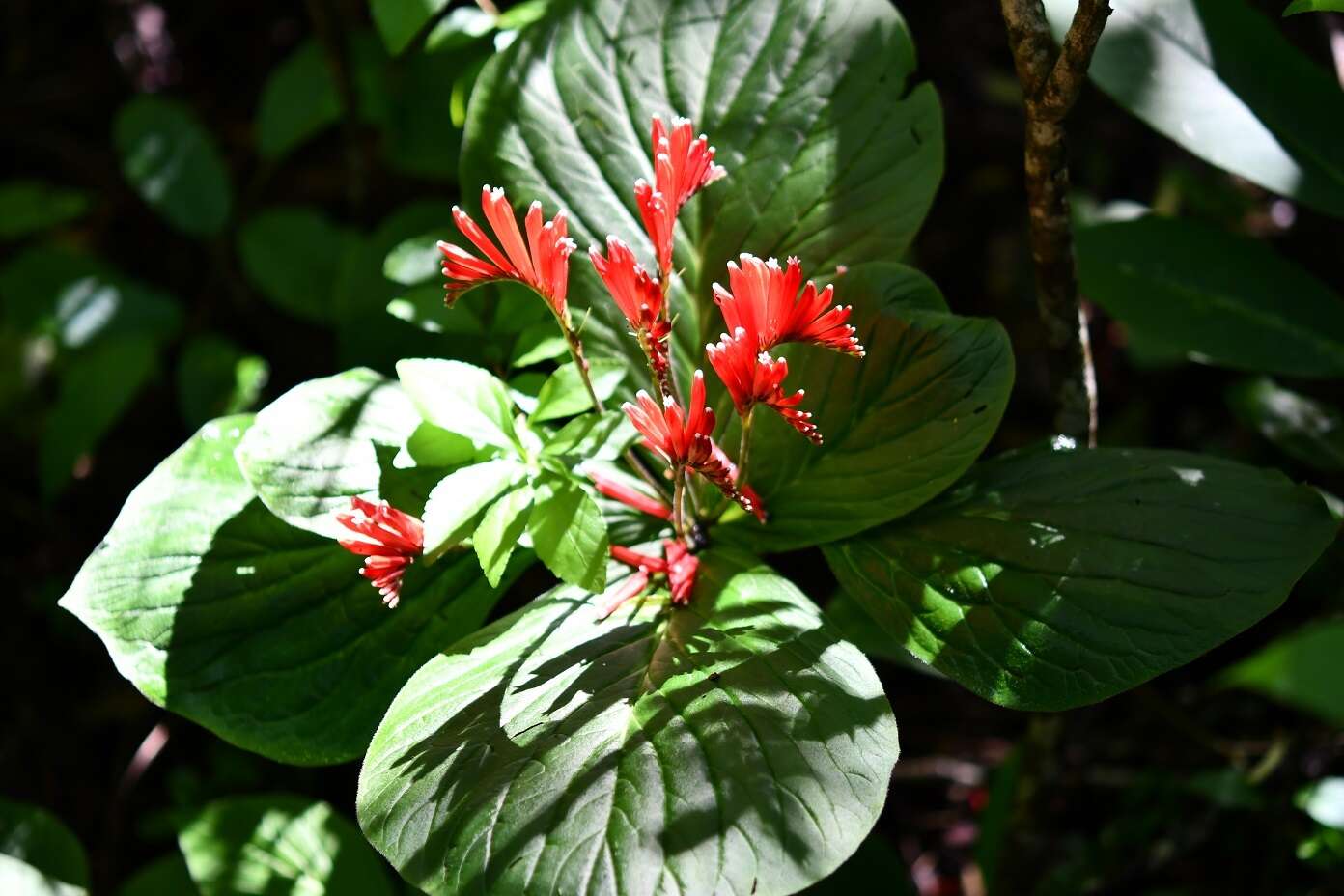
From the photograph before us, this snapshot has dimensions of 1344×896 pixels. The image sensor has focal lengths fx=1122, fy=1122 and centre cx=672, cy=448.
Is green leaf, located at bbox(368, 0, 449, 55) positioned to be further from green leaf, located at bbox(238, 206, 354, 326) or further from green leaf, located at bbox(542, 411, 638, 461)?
green leaf, located at bbox(238, 206, 354, 326)

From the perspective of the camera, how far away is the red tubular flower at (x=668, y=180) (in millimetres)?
817

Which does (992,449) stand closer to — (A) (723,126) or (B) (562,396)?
(A) (723,126)

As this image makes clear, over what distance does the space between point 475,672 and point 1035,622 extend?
1.43ft

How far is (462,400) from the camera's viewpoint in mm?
855

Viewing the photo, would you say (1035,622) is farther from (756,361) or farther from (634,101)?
(634,101)

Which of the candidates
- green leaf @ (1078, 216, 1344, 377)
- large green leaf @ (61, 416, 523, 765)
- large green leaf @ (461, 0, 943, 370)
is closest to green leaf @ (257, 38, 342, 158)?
large green leaf @ (461, 0, 943, 370)

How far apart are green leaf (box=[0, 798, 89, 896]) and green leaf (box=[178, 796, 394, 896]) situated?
0.16m

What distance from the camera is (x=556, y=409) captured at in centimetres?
89

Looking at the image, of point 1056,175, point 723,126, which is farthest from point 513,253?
point 1056,175

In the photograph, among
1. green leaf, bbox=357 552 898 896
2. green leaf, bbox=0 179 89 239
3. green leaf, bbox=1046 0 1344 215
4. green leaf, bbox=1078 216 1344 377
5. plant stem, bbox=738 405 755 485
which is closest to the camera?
green leaf, bbox=357 552 898 896

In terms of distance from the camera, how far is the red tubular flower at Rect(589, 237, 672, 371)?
0.78m

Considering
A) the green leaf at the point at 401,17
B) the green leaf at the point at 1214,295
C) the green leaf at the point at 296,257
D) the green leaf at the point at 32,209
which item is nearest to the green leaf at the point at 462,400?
the green leaf at the point at 401,17

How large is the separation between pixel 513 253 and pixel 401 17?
0.41 m

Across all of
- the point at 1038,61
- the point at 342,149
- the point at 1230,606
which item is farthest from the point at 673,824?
the point at 342,149
